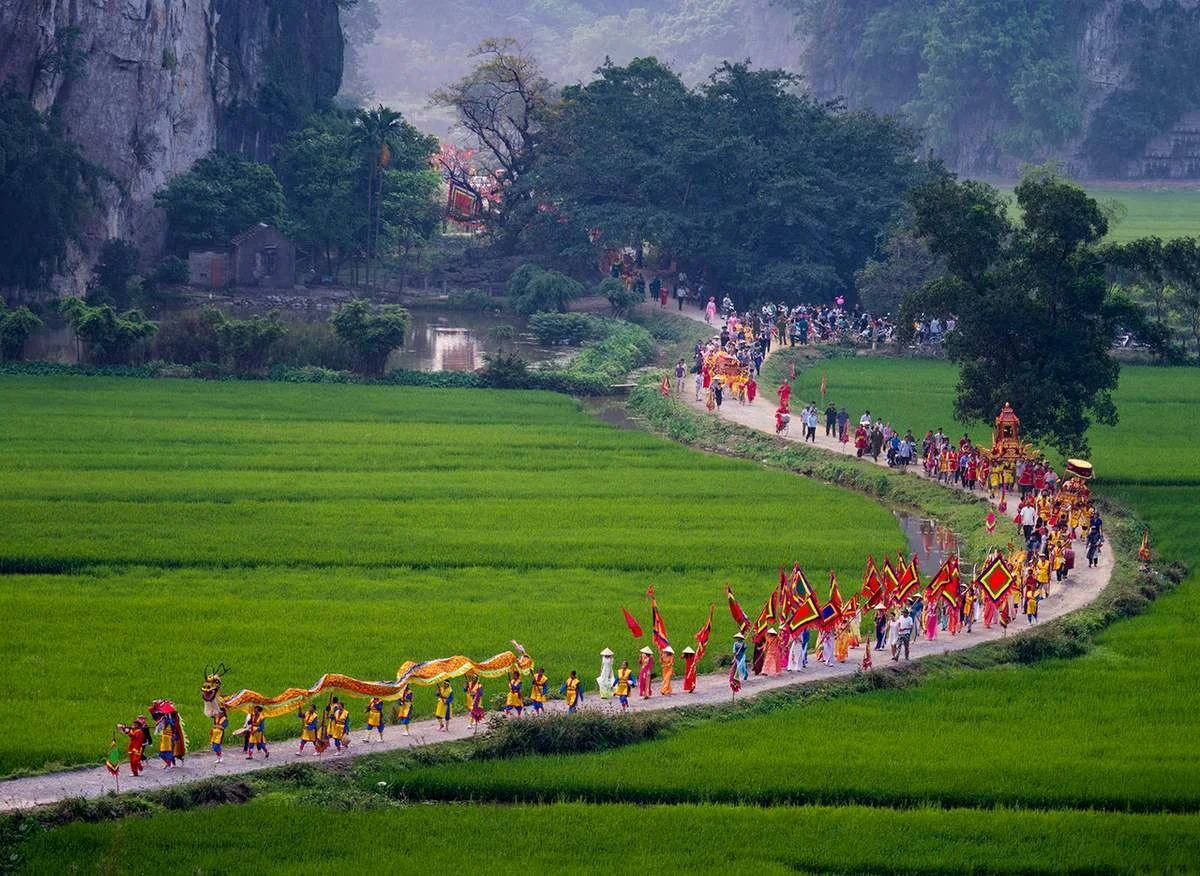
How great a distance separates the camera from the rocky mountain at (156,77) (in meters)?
69.6

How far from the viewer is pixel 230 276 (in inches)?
3036

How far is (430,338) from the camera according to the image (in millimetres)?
71625

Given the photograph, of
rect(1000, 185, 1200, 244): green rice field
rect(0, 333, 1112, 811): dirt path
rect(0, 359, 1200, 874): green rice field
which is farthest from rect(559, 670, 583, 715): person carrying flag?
rect(1000, 185, 1200, 244): green rice field

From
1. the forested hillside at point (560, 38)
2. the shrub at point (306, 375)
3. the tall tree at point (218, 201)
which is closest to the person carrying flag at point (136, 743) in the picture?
the shrub at point (306, 375)

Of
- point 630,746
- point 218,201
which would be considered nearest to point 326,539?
point 630,746

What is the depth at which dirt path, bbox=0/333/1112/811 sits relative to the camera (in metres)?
23.4

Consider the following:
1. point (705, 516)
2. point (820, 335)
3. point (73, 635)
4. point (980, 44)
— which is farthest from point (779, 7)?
point (73, 635)

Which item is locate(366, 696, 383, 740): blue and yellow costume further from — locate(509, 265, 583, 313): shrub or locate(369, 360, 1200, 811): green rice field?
locate(509, 265, 583, 313): shrub

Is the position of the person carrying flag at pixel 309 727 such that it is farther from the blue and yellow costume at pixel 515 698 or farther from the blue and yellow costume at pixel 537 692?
the blue and yellow costume at pixel 537 692

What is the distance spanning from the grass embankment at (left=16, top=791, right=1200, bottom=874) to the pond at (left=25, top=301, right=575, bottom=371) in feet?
Answer: 126

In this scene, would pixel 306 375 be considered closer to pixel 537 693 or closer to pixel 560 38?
pixel 537 693

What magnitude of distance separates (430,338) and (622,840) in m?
50.1

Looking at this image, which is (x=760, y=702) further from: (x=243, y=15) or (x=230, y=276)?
(x=243, y=15)

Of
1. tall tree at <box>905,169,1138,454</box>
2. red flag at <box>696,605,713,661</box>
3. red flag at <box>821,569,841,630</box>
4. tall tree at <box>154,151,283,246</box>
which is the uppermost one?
tall tree at <box>154,151,283,246</box>
